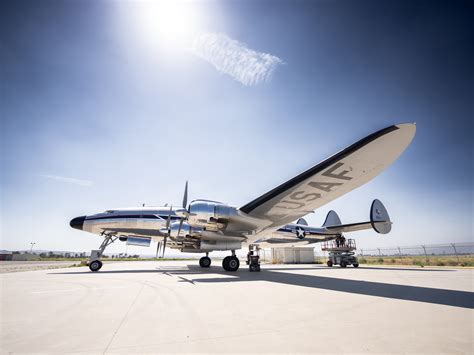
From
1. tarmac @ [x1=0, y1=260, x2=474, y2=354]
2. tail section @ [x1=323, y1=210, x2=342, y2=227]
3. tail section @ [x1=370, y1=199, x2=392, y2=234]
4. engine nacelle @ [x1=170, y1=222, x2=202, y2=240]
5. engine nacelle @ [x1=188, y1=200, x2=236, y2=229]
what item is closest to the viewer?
tarmac @ [x1=0, y1=260, x2=474, y2=354]

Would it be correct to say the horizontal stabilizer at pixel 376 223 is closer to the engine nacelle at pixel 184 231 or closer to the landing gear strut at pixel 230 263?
the landing gear strut at pixel 230 263

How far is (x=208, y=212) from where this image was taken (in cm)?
1156

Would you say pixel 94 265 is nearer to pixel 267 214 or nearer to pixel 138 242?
pixel 138 242

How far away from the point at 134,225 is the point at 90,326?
14.3 metres

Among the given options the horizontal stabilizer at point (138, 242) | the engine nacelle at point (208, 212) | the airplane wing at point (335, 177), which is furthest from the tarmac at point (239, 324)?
the horizontal stabilizer at point (138, 242)

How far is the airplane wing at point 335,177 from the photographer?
25.1ft

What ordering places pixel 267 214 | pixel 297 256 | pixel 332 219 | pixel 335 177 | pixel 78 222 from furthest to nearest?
pixel 297 256
pixel 332 219
pixel 78 222
pixel 267 214
pixel 335 177

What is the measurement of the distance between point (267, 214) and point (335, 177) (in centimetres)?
405

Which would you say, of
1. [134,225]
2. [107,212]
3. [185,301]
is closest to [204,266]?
[134,225]

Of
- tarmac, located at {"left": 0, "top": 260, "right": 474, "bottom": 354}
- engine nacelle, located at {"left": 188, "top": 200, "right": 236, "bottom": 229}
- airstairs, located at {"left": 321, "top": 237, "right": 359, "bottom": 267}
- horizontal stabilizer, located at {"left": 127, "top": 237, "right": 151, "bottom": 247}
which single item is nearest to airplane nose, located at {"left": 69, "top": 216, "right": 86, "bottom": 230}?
horizontal stabilizer, located at {"left": 127, "top": 237, "right": 151, "bottom": 247}

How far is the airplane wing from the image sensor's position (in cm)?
766

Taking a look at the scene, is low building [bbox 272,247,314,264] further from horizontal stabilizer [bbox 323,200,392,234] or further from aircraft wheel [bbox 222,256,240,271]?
aircraft wheel [bbox 222,256,240,271]

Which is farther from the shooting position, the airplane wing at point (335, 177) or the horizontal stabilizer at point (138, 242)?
the horizontal stabilizer at point (138, 242)

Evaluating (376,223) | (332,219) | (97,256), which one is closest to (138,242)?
(97,256)
